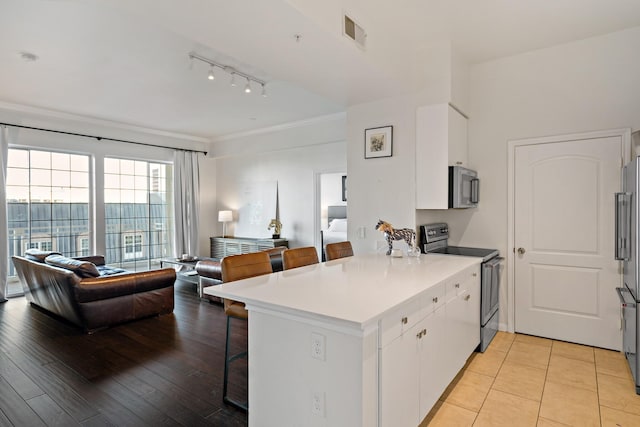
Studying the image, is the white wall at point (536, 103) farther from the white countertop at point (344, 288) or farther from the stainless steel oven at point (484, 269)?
the white countertop at point (344, 288)

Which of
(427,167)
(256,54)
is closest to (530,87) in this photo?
(427,167)

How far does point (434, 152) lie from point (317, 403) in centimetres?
260

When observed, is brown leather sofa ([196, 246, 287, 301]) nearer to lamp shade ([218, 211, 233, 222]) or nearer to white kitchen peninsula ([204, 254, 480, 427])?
white kitchen peninsula ([204, 254, 480, 427])

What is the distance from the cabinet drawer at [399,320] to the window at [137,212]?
6601 mm

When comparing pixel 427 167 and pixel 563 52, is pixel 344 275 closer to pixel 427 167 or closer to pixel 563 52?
pixel 427 167

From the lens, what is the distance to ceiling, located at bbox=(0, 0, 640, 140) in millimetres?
2152

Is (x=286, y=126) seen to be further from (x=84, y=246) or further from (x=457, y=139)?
(x=84, y=246)

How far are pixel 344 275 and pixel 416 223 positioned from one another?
1.47 meters

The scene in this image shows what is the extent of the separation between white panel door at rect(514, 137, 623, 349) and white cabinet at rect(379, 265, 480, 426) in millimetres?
1242

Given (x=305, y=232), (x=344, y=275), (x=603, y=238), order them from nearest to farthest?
(x=344, y=275) < (x=603, y=238) < (x=305, y=232)

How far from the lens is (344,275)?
2.41 m

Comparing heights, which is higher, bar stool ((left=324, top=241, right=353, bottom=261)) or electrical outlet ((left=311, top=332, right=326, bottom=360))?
bar stool ((left=324, top=241, right=353, bottom=261))

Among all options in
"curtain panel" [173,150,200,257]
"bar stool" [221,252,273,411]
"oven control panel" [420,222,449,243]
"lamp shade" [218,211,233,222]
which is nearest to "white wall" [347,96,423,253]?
"oven control panel" [420,222,449,243]

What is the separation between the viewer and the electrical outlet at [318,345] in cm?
162
